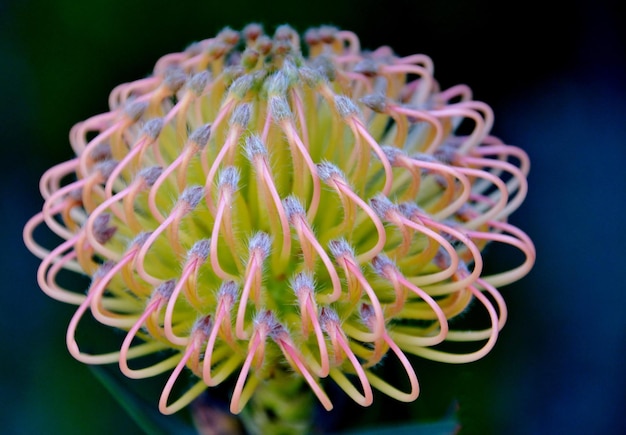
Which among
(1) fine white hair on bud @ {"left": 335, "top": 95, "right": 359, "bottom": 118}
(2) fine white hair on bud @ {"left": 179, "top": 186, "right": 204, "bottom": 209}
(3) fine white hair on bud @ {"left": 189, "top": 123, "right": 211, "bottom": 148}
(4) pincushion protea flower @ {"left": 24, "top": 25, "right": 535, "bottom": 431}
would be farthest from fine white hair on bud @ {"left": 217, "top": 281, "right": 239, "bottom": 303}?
(1) fine white hair on bud @ {"left": 335, "top": 95, "right": 359, "bottom": 118}

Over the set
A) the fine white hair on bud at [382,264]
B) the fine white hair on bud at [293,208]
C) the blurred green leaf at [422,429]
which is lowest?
the blurred green leaf at [422,429]

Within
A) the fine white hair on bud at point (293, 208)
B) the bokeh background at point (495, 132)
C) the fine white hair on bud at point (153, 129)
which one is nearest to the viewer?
the fine white hair on bud at point (293, 208)

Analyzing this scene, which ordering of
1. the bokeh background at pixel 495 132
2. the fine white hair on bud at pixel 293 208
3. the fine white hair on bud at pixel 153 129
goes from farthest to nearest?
1. the bokeh background at pixel 495 132
2. the fine white hair on bud at pixel 153 129
3. the fine white hair on bud at pixel 293 208

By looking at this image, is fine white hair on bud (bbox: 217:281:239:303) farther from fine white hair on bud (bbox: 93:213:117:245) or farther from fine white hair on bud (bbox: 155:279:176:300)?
fine white hair on bud (bbox: 93:213:117:245)

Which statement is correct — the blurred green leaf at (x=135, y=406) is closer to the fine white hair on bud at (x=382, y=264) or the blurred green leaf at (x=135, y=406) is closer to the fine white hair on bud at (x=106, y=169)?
the fine white hair on bud at (x=106, y=169)

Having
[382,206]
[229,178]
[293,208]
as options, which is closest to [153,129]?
[229,178]

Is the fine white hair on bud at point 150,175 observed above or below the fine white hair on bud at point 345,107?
below

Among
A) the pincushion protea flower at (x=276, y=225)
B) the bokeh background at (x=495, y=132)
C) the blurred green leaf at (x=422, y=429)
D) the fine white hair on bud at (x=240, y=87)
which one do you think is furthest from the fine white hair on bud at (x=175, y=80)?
the bokeh background at (x=495, y=132)
